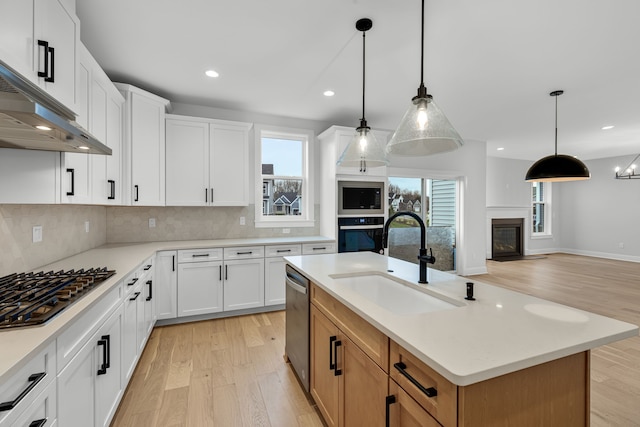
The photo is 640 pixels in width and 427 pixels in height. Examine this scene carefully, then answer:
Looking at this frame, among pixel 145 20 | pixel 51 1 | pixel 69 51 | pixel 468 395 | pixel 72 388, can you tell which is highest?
pixel 145 20

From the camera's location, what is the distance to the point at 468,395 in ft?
2.67

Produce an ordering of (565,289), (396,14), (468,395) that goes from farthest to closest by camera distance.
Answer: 1. (565,289)
2. (396,14)
3. (468,395)

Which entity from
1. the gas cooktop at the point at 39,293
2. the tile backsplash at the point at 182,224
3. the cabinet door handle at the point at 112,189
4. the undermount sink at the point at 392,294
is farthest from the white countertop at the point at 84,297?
the undermount sink at the point at 392,294

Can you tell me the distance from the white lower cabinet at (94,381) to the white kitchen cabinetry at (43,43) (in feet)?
4.21

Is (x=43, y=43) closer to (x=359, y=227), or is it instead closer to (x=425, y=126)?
(x=425, y=126)

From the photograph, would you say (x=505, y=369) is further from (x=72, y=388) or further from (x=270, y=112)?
(x=270, y=112)

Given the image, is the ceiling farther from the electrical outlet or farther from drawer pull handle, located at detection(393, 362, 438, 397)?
drawer pull handle, located at detection(393, 362, 438, 397)

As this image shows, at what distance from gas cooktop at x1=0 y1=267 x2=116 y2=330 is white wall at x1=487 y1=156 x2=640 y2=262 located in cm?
813

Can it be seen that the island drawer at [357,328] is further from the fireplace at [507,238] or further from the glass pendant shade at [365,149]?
the fireplace at [507,238]

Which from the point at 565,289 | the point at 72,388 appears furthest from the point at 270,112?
the point at 565,289

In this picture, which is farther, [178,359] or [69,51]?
[178,359]

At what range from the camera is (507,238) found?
7.77 meters

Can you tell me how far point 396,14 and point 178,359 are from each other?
332 centimetres

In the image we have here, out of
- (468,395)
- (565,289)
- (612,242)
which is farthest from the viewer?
(612,242)
